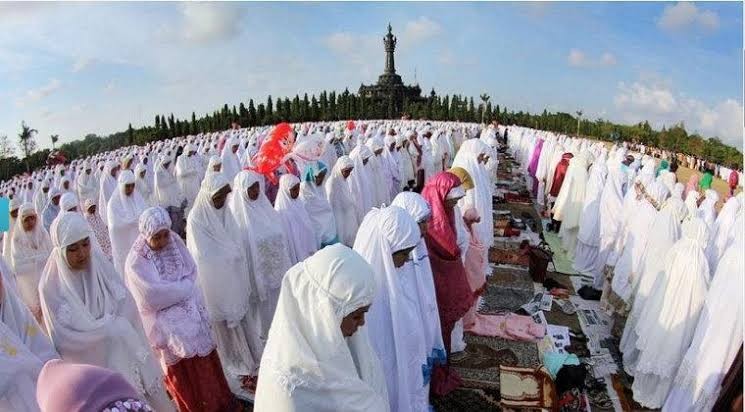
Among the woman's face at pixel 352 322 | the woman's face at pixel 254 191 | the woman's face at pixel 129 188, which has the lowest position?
the woman's face at pixel 352 322

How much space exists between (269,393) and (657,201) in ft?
17.0

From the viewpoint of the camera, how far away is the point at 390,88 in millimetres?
53250

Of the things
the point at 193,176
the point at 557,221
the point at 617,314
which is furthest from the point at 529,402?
the point at 193,176

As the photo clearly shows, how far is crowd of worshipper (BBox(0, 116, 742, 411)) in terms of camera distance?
174 cm

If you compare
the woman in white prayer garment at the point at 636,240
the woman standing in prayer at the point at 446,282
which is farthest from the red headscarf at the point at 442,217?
the woman in white prayer garment at the point at 636,240

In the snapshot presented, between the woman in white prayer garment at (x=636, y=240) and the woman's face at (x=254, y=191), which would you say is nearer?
the woman's face at (x=254, y=191)

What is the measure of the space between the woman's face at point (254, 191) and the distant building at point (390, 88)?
47270 millimetres

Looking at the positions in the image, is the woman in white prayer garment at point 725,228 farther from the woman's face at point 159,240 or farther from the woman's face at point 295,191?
the woman's face at point 159,240

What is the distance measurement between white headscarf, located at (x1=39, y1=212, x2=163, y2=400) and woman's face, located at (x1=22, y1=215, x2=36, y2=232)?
217 cm

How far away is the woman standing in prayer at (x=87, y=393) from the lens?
4.78 feet

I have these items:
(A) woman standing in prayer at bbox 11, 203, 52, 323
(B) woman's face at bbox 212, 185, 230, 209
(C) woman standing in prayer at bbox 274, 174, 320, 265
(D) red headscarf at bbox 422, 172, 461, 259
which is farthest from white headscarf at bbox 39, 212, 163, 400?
(D) red headscarf at bbox 422, 172, 461, 259

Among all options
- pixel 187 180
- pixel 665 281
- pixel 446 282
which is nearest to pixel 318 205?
pixel 446 282

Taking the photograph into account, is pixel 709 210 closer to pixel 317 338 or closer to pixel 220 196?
pixel 220 196

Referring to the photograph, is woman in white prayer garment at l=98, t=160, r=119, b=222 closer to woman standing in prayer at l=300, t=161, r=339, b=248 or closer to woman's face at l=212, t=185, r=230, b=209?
woman standing in prayer at l=300, t=161, r=339, b=248
